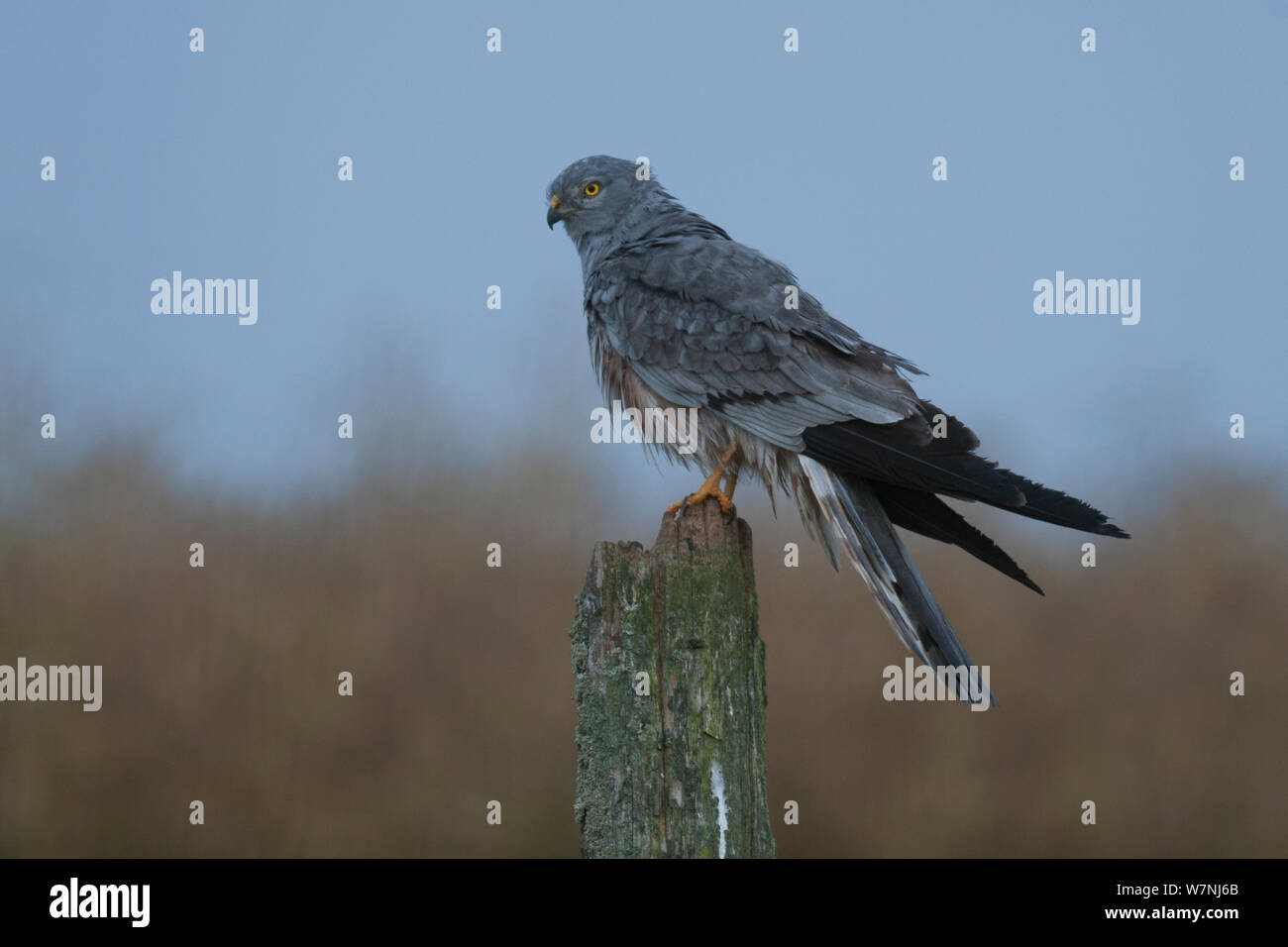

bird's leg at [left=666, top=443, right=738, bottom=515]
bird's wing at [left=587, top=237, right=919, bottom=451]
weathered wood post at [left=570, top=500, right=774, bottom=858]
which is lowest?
weathered wood post at [left=570, top=500, right=774, bottom=858]

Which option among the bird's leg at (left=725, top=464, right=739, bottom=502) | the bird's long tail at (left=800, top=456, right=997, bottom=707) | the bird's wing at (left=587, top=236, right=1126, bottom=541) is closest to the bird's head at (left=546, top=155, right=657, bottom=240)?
the bird's wing at (left=587, top=236, right=1126, bottom=541)

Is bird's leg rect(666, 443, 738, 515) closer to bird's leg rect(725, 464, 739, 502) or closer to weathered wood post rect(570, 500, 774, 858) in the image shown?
bird's leg rect(725, 464, 739, 502)

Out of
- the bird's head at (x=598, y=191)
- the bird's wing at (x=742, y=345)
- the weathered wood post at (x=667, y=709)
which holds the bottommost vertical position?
the weathered wood post at (x=667, y=709)

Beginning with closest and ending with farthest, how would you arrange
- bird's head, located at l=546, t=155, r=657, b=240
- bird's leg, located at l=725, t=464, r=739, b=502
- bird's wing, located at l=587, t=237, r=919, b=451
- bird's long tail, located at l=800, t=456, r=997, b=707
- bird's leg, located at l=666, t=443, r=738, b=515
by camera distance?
bird's long tail, located at l=800, t=456, r=997, b=707 → bird's leg, located at l=666, t=443, r=738, b=515 → bird's wing, located at l=587, t=237, r=919, b=451 → bird's leg, located at l=725, t=464, r=739, b=502 → bird's head, located at l=546, t=155, r=657, b=240

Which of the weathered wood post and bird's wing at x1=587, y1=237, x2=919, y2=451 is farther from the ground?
bird's wing at x1=587, y1=237, x2=919, y2=451

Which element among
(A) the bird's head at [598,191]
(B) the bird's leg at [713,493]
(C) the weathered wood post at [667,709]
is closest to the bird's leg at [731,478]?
(B) the bird's leg at [713,493]

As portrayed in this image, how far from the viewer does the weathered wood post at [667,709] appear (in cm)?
320

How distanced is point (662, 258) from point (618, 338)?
0.44 m

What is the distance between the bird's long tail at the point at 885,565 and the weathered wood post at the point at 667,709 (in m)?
0.59

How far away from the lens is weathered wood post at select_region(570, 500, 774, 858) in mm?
3197

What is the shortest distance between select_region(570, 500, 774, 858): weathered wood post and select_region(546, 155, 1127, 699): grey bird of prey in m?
0.57

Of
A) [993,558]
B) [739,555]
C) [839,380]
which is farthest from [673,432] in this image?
[993,558]

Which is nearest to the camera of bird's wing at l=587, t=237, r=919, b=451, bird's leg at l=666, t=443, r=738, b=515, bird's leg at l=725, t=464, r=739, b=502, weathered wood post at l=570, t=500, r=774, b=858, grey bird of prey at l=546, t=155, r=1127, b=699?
weathered wood post at l=570, t=500, r=774, b=858

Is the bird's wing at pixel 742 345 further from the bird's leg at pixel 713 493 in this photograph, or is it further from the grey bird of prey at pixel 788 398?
the bird's leg at pixel 713 493
